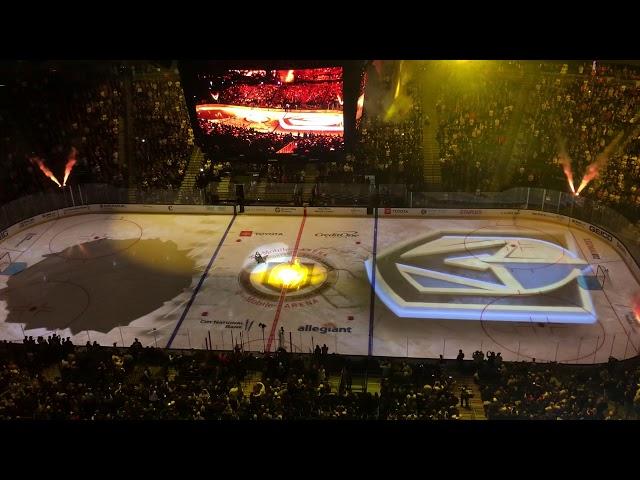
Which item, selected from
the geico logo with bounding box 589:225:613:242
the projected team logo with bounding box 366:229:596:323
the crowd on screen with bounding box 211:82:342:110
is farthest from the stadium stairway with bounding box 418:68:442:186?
the geico logo with bounding box 589:225:613:242

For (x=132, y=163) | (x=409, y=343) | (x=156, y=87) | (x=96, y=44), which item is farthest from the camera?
(x=156, y=87)

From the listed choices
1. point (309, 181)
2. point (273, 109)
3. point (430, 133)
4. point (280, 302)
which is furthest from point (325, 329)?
point (430, 133)

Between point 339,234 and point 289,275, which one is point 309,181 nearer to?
point 339,234

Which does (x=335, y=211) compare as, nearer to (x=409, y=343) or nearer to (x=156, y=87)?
(x=409, y=343)

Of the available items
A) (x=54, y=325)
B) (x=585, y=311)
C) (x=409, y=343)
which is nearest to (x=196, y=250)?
(x=54, y=325)

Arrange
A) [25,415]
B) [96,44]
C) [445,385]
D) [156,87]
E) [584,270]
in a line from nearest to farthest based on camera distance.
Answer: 1. [96,44]
2. [25,415]
3. [445,385]
4. [584,270]
5. [156,87]

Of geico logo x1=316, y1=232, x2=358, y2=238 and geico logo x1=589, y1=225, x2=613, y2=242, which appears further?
geico logo x1=316, y1=232, x2=358, y2=238

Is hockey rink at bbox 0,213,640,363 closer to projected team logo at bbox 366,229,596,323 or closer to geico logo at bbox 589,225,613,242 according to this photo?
projected team logo at bbox 366,229,596,323

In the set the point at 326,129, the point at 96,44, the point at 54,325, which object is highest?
the point at 96,44
